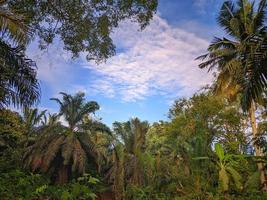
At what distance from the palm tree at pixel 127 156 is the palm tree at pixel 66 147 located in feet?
8.41

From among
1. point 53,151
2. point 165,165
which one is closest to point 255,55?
point 165,165

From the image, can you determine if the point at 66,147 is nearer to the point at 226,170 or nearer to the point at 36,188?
the point at 36,188

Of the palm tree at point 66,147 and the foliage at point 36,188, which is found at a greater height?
the palm tree at point 66,147

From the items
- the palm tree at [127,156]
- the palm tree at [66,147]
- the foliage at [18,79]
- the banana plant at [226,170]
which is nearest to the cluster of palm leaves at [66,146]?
the palm tree at [66,147]

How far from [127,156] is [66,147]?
20.6 ft

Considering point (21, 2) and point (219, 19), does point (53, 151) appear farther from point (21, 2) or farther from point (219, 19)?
point (21, 2)

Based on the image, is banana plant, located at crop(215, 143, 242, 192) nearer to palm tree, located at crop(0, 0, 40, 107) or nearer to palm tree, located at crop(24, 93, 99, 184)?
palm tree, located at crop(24, 93, 99, 184)

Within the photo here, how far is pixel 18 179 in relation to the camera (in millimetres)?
27781

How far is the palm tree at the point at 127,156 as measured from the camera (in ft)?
93.6

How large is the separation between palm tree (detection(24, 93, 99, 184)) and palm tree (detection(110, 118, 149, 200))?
256 cm

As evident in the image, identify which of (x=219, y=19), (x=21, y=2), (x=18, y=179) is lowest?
(x=18, y=179)

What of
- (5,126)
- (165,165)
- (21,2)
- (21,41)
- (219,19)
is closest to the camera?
(21,41)

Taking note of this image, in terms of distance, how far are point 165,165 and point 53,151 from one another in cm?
881

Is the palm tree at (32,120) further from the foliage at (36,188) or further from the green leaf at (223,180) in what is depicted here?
the green leaf at (223,180)
